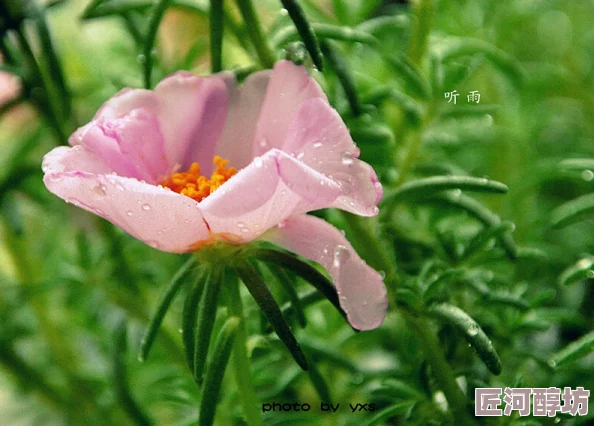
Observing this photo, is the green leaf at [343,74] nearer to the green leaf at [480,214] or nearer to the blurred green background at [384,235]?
the blurred green background at [384,235]

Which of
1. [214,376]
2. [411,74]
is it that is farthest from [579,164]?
[214,376]

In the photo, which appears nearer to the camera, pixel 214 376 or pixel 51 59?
pixel 214 376

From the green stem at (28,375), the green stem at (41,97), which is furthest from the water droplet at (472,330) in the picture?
the green stem at (28,375)

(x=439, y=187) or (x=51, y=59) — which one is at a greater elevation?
(x=51, y=59)

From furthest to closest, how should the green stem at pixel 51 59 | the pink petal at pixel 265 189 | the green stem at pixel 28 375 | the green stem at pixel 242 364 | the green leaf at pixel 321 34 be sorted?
the green stem at pixel 28 375 → the green stem at pixel 51 59 → the green leaf at pixel 321 34 → the green stem at pixel 242 364 → the pink petal at pixel 265 189

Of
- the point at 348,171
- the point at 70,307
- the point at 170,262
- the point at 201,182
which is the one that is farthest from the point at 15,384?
the point at 348,171
